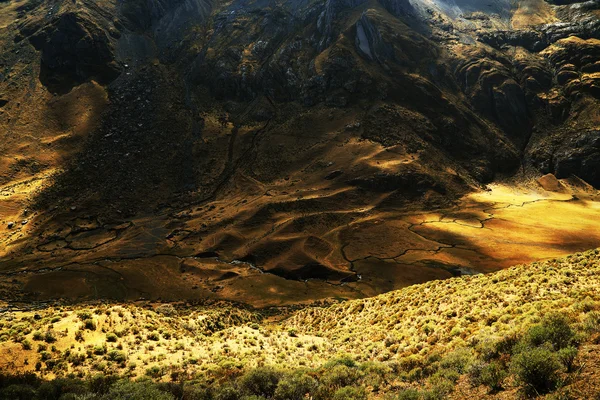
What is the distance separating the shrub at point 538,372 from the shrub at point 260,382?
9.45 m

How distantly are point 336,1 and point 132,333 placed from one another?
5233 inches

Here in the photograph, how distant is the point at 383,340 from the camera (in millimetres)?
23516

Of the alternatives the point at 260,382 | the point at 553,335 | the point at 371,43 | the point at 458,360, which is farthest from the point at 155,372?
the point at 371,43

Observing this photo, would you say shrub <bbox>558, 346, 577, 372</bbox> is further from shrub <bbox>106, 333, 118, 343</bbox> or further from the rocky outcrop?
the rocky outcrop

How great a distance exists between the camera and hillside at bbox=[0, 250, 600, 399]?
14266 millimetres

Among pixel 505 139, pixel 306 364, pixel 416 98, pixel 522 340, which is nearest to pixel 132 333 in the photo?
pixel 306 364

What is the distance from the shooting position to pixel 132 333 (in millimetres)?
24938

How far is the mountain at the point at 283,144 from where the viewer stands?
62.5 metres

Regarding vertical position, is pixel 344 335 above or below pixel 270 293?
above

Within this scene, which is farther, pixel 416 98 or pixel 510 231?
pixel 416 98

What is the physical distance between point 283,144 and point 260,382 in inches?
3306

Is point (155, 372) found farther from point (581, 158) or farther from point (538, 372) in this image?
point (581, 158)

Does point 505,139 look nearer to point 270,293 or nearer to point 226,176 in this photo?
point 226,176

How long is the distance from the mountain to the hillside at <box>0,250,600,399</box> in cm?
2529
